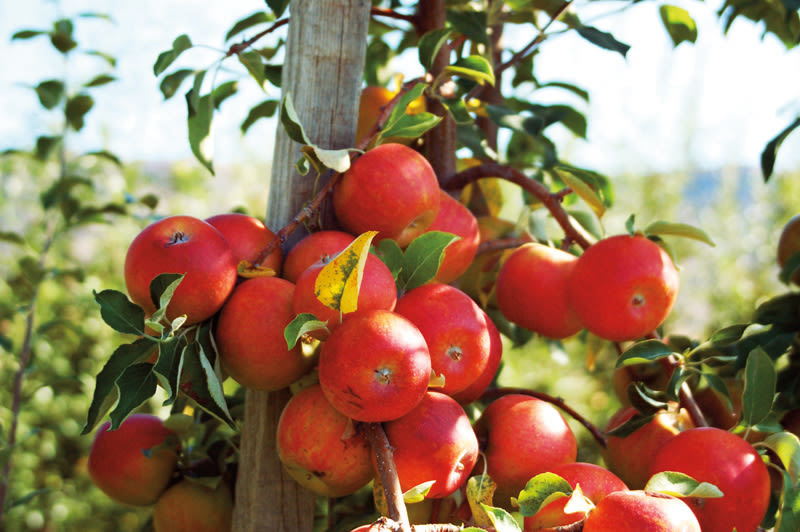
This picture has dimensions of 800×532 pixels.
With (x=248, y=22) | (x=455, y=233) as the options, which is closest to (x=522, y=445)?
(x=455, y=233)

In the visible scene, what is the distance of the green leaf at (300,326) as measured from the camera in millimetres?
562

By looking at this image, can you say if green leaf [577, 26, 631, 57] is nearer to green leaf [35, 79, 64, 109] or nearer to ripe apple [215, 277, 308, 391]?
ripe apple [215, 277, 308, 391]

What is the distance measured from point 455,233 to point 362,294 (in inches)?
10.0

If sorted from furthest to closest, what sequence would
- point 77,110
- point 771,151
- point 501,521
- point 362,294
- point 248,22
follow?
point 77,110, point 248,22, point 771,151, point 362,294, point 501,521

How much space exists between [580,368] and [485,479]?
2108 millimetres

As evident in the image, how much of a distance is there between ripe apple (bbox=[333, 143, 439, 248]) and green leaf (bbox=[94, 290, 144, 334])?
246mm

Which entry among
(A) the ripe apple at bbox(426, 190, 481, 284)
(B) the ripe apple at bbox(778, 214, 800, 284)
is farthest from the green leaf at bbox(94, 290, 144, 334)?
(B) the ripe apple at bbox(778, 214, 800, 284)

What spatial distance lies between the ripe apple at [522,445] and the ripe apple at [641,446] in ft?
0.36

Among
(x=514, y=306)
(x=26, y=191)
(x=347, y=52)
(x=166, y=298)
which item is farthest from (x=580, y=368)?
(x=26, y=191)

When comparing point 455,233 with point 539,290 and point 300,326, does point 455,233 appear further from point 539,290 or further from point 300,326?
point 300,326

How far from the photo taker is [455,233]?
85cm

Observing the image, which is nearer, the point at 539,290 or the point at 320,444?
the point at 320,444

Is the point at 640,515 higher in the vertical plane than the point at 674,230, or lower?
lower

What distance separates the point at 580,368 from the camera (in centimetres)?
264
